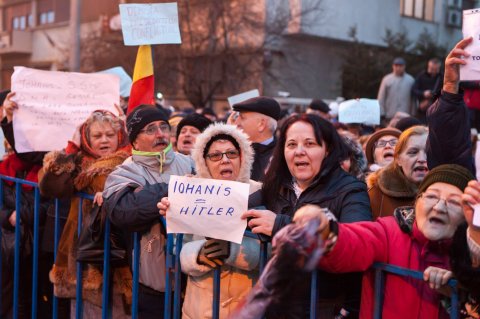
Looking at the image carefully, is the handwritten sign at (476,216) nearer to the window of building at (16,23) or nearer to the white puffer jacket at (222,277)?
the white puffer jacket at (222,277)

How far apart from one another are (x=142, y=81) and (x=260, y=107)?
1.00 meters

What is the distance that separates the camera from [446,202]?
2307 millimetres

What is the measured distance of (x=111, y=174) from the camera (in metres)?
3.67

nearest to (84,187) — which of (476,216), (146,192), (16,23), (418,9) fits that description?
(146,192)

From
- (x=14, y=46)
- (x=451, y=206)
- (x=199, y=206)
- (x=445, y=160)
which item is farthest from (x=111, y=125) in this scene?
(x=14, y=46)

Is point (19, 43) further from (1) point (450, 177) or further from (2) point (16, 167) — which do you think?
(1) point (450, 177)

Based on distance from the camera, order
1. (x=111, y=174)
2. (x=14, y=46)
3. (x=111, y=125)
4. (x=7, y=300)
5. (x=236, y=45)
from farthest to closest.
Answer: (x=14, y=46), (x=236, y=45), (x=7, y=300), (x=111, y=125), (x=111, y=174)

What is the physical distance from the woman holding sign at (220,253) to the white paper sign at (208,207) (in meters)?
0.10

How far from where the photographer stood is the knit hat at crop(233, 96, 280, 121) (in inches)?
203

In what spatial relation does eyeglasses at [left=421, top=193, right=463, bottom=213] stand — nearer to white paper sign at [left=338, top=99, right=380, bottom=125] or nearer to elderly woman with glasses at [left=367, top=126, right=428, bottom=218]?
elderly woman with glasses at [left=367, top=126, right=428, bottom=218]

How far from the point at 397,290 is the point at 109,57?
22659 mm

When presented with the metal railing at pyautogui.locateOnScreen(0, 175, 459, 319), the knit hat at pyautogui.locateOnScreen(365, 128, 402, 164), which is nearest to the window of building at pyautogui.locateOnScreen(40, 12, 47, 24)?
the metal railing at pyautogui.locateOnScreen(0, 175, 459, 319)

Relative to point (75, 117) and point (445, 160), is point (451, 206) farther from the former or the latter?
point (75, 117)

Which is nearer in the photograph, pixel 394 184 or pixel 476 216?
pixel 476 216
